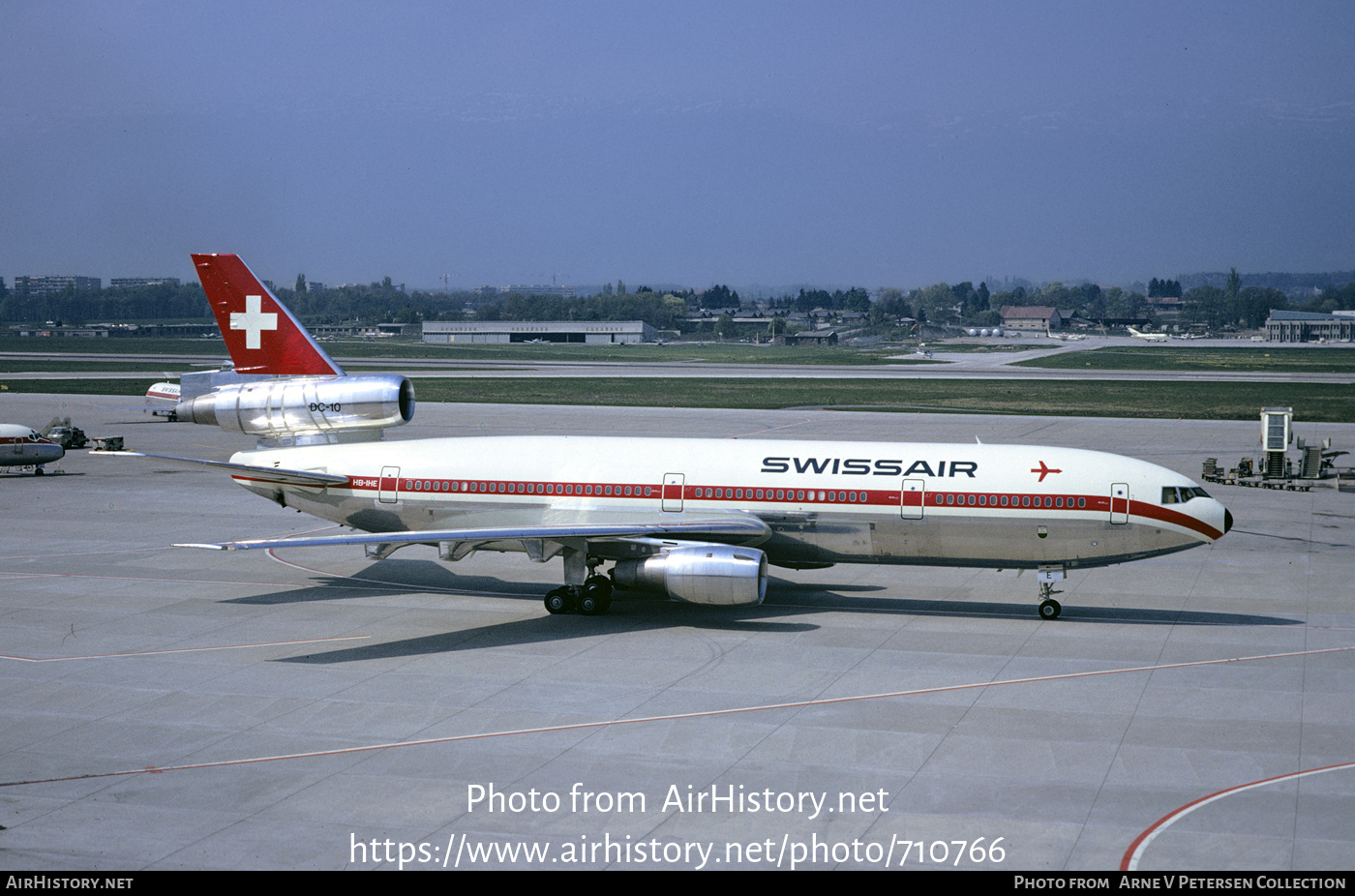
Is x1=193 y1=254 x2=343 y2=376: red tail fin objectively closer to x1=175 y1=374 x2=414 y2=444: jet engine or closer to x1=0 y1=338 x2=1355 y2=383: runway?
x1=175 y1=374 x2=414 y2=444: jet engine

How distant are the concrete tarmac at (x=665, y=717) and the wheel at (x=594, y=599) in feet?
1.54

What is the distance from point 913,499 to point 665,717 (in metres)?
10.6

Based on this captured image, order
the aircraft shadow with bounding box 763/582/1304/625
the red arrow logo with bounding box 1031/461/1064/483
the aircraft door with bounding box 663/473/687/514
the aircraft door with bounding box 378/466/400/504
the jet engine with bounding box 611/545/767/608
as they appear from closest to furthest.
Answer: the jet engine with bounding box 611/545/767/608 → the red arrow logo with bounding box 1031/461/1064/483 → the aircraft shadow with bounding box 763/582/1304/625 → the aircraft door with bounding box 663/473/687/514 → the aircraft door with bounding box 378/466/400/504

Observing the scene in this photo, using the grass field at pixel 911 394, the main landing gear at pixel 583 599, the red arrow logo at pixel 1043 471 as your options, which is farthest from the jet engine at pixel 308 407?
the grass field at pixel 911 394

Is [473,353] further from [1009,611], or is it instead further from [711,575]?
[711,575]

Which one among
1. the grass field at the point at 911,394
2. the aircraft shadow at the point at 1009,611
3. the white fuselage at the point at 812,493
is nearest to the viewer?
the white fuselage at the point at 812,493

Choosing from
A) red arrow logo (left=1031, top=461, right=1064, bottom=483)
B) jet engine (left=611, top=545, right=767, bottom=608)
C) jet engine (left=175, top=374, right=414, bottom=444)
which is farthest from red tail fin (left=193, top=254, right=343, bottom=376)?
red arrow logo (left=1031, top=461, right=1064, bottom=483)

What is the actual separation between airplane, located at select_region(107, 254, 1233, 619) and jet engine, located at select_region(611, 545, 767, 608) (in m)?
0.04

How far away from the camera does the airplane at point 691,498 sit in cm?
2900

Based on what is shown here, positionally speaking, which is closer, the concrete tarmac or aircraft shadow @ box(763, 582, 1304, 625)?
the concrete tarmac

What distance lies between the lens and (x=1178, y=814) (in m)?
17.4

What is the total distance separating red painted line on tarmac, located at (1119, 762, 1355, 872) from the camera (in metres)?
15.9

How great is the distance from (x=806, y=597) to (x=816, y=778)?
547 inches

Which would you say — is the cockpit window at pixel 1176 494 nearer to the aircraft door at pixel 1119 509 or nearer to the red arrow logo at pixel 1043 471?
the aircraft door at pixel 1119 509
